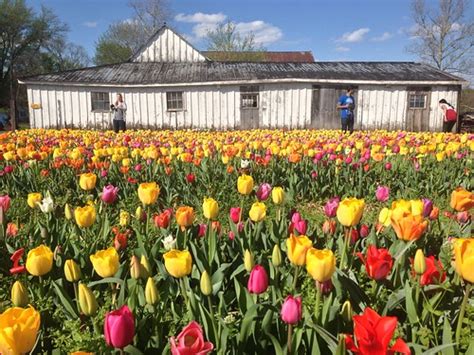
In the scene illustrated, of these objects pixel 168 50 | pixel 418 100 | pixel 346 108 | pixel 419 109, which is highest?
pixel 168 50

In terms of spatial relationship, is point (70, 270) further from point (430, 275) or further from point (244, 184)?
point (430, 275)

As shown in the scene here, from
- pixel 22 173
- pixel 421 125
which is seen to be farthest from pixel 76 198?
pixel 421 125

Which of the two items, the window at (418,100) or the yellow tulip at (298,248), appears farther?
the window at (418,100)

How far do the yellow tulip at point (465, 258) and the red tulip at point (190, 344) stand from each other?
3.19 feet

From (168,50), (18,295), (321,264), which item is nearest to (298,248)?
(321,264)

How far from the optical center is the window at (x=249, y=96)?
21609 mm

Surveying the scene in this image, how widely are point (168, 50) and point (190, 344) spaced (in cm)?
2577

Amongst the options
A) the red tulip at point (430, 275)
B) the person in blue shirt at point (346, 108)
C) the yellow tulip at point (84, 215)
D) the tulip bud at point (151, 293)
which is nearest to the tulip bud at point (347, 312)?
the red tulip at point (430, 275)

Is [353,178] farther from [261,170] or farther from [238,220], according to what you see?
[238,220]

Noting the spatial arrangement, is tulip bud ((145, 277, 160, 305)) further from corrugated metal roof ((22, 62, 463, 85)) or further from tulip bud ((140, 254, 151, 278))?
corrugated metal roof ((22, 62, 463, 85))

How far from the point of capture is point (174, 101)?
21953 mm

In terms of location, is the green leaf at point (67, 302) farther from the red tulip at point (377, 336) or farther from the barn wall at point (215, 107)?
the barn wall at point (215, 107)

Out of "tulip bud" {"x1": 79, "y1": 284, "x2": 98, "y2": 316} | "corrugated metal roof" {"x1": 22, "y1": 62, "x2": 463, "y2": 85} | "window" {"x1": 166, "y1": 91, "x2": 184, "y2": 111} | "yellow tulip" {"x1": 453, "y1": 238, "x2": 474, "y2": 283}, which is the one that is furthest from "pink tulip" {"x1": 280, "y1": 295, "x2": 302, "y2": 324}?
"window" {"x1": 166, "y1": 91, "x2": 184, "y2": 111}

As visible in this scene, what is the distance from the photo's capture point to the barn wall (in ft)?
69.9
